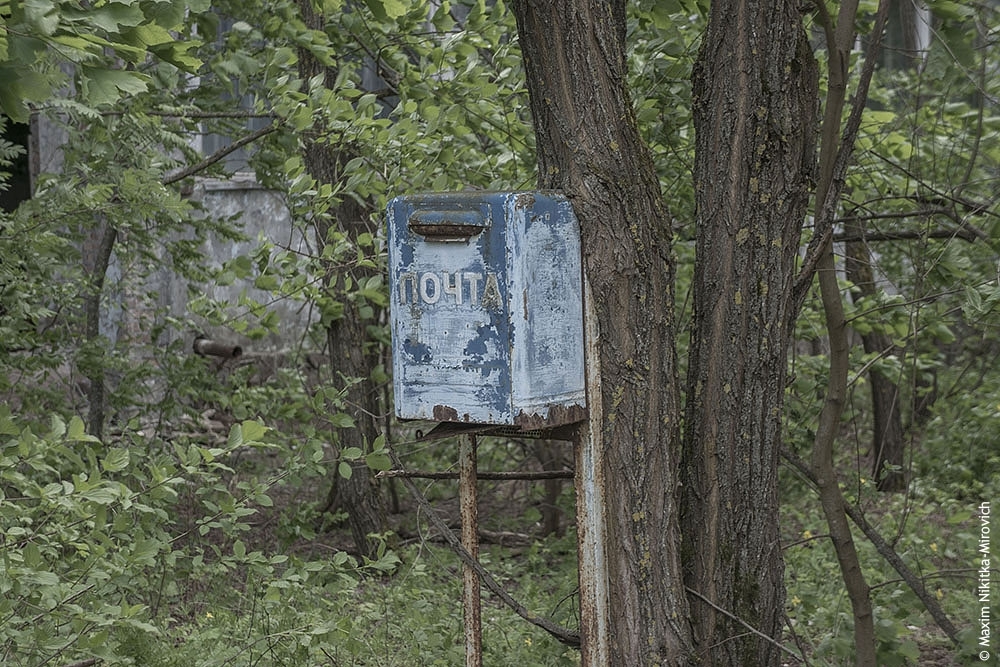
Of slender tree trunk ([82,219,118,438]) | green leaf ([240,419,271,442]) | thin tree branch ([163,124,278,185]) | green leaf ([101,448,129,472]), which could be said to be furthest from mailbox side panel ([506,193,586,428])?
slender tree trunk ([82,219,118,438])

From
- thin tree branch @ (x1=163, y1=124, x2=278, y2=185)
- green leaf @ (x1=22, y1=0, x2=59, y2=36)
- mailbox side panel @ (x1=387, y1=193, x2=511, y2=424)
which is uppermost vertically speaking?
thin tree branch @ (x1=163, y1=124, x2=278, y2=185)

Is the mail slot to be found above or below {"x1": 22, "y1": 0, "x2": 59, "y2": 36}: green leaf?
below

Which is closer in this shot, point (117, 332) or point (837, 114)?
point (837, 114)

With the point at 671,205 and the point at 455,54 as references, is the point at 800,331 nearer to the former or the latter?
the point at 671,205

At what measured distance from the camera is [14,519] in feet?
12.5

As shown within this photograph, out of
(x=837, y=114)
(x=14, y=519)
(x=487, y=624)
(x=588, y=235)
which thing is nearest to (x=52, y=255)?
(x=14, y=519)

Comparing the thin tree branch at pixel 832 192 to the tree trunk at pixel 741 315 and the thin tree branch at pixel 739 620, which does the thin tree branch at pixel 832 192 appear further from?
the thin tree branch at pixel 739 620

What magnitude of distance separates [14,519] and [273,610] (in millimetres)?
1101

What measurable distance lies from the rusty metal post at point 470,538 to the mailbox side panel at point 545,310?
0.39 m

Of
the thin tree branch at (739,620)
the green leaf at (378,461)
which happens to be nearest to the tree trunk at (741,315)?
the thin tree branch at (739,620)

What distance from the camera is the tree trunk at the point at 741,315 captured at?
3078 mm

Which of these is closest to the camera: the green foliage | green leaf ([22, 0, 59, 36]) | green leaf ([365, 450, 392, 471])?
green leaf ([22, 0, 59, 36])

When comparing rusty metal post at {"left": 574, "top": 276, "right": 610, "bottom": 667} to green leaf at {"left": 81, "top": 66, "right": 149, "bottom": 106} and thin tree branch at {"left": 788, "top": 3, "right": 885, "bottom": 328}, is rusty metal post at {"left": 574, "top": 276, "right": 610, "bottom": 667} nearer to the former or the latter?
thin tree branch at {"left": 788, "top": 3, "right": 885, "bottom": 328}

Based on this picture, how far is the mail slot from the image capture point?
9.11 ft
